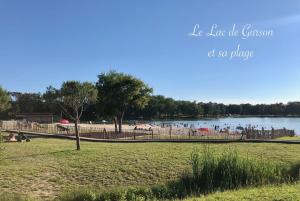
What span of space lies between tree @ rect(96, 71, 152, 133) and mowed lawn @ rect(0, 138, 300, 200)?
2231 cm

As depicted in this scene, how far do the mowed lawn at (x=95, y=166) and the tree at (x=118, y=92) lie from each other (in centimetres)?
2231

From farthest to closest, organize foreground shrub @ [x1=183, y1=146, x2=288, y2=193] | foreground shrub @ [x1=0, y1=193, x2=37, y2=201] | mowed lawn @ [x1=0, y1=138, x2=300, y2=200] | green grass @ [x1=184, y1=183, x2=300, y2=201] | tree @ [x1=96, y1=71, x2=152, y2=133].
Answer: tree @ [x1=96, y1=71, x2=152, y2=133] → mowed lawn @ [x1=0, y1=138, x2=300, y2=200] → foreground shrub @ [x1=183, y1=146, x2=288, y2=193] → foreground shrub @ [x1=0, y1=193, x2=37, y2=201] → green grass @ [x1=184, y1=183, x2=300, y2=201]

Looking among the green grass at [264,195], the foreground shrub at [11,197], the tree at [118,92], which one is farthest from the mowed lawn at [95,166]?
the tree at [118,92]

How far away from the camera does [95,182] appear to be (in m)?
20.0

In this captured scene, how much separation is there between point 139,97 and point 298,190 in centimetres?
3972

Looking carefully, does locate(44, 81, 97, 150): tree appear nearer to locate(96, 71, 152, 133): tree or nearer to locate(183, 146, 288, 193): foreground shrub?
locate(183, 146, 288, 193): foreground shrub

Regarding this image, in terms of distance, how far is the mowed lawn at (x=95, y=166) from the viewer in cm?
1944

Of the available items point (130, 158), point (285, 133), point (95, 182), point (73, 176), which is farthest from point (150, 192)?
point (285, 133)

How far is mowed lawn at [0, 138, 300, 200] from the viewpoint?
19.4 meters

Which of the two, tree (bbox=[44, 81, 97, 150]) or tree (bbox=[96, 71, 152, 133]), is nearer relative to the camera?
tree (bbox=[44, 81, 97, 150])

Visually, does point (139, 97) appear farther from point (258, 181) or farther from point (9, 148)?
point (258, 181)

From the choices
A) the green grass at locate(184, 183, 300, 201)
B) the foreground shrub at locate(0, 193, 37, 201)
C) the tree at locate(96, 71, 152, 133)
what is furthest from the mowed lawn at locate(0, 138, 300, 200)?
the tree at locate(96, 71, 152, 133)

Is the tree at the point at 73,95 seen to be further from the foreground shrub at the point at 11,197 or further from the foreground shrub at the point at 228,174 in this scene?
the foreground shrub at the point at 228,174

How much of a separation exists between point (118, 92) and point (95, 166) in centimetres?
2803
